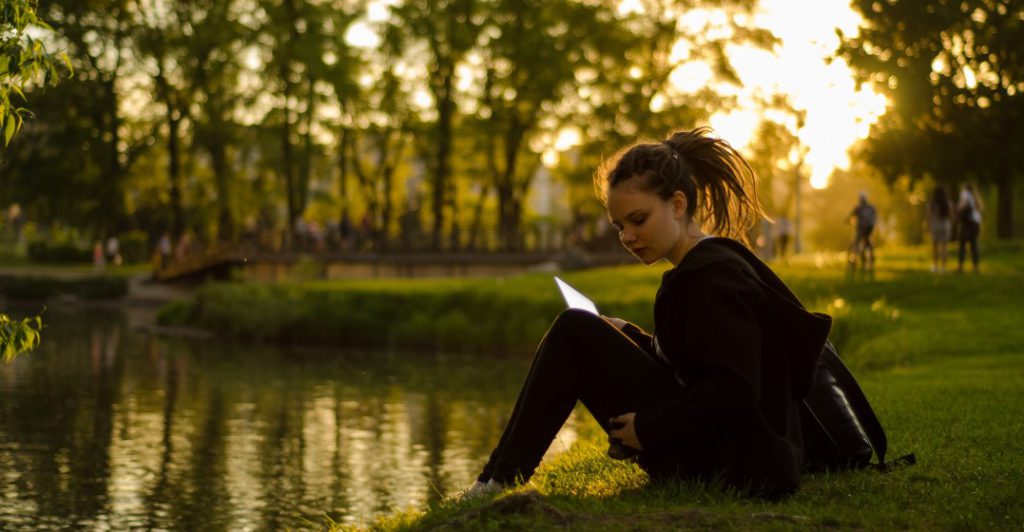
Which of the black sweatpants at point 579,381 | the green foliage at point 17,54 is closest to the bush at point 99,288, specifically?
the green foliage at point 17,54

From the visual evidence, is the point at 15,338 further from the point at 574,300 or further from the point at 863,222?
the point at 863,222

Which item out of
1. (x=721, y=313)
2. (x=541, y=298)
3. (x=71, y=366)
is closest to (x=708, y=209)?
(x=721, y=313)

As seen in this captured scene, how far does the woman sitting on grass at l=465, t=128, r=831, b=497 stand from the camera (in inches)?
227

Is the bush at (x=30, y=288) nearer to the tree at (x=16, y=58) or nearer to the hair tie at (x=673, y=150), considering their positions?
the tree at (x=16, y=58)

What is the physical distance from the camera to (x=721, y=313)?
18.8 feet

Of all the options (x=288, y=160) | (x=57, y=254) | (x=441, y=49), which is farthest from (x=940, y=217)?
(x=57, y=254)

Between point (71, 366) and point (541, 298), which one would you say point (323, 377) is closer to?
point (71, 366)

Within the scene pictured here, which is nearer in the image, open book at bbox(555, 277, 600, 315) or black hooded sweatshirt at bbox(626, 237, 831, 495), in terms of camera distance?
black hooded sweatshirt at bbox(626, 237, 831, 495)

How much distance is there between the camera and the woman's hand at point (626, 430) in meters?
6.02

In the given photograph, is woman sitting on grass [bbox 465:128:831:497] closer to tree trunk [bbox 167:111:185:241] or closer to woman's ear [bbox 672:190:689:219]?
woman's ear [bbox 672:190:689:219]

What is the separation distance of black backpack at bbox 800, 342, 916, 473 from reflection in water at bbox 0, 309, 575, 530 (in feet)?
15.1

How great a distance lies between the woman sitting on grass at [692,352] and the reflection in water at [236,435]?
4.69 m

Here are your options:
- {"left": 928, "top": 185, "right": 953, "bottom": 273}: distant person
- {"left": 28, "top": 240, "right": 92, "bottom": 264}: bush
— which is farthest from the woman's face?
{"left": 28, "top": 240, "right": 92, "bottom": 264}: bush

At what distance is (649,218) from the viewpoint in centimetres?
608
